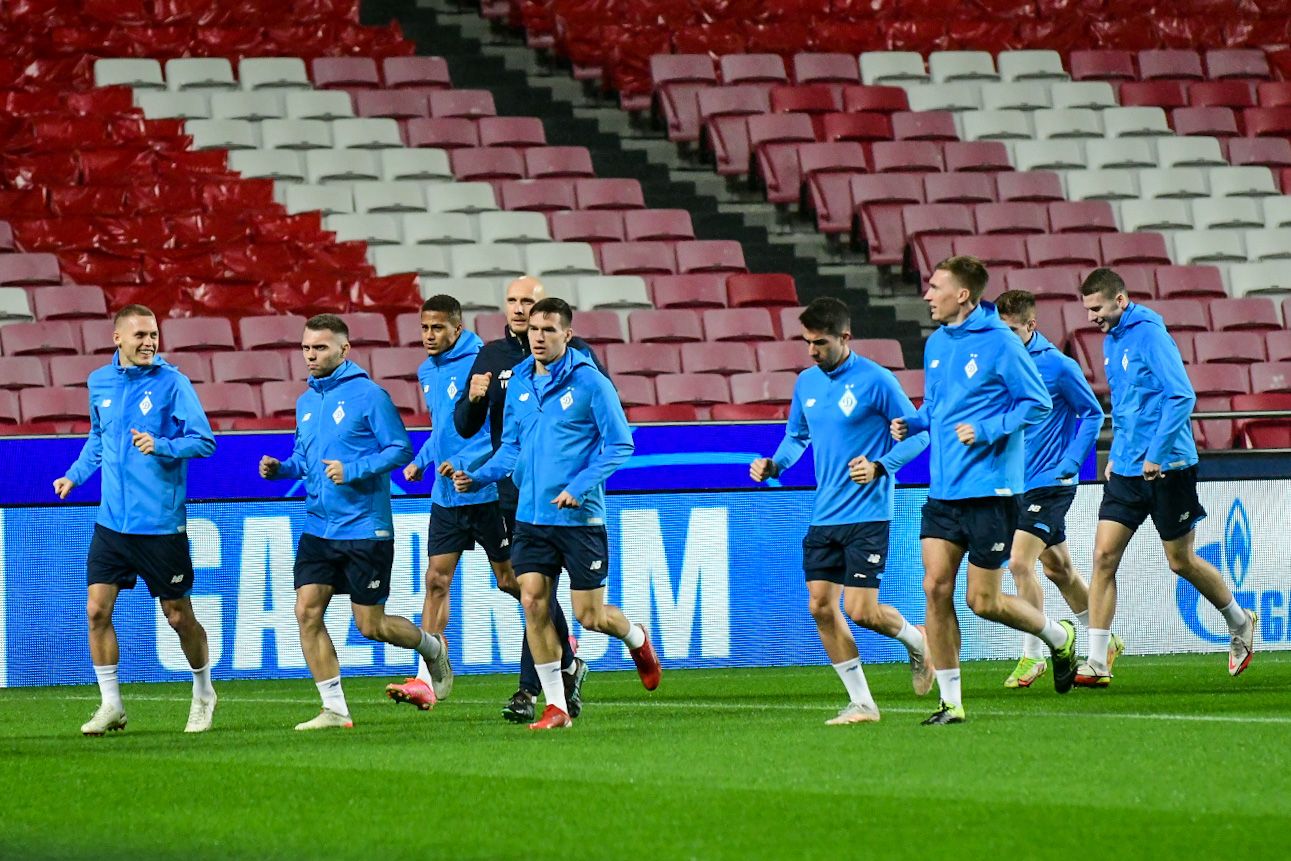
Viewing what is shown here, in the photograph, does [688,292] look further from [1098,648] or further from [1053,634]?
[1053,634]

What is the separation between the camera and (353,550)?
9.97 m

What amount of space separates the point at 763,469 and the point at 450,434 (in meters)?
2.44

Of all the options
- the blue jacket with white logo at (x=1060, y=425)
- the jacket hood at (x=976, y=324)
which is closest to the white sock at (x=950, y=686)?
the jacket hood at (x=976, y=324)

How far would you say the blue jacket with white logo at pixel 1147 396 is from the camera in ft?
35.9

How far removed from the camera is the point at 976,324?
9227 mm

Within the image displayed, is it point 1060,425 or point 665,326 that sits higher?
point 665,326

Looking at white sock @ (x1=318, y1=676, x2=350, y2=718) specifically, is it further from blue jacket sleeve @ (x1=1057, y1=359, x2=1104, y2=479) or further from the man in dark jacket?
blue jacket sleeve @ (x1=1057, y1=359, x2=1104, y2=479)

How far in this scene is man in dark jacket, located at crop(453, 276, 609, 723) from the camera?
397 inches

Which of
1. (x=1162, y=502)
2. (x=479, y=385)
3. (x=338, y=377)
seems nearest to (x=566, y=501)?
(x=479, y=385)

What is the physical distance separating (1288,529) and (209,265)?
30.8 ft

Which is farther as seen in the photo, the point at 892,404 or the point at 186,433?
the point at 186,433

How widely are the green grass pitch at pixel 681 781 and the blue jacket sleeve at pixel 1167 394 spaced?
1330 millimetres

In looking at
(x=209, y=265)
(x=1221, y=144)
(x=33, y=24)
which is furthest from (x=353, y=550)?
(x=1221, y=144)

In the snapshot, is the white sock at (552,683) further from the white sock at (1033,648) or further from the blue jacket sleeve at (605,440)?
the white sock at (1033,648)
